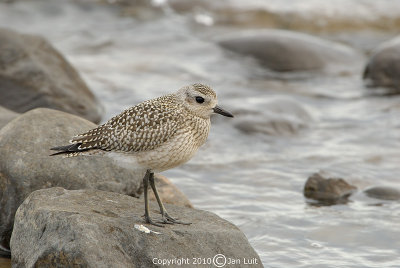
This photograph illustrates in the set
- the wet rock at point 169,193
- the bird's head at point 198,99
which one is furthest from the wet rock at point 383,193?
the bird's head at point 198,99

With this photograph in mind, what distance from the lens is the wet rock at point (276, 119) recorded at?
44.0 feet

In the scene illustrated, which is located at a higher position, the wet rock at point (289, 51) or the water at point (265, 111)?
the wet rock at point (289, 51)

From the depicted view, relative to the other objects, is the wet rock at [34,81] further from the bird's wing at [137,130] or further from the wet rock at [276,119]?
the bird's wing at [137,130]

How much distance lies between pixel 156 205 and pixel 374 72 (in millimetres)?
9829

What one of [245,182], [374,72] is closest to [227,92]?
[374,72]

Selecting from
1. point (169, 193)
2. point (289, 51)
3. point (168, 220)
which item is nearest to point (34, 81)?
point (169, 193)

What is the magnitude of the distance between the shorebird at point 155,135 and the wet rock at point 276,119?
19.3 feet

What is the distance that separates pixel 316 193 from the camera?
10555 mm

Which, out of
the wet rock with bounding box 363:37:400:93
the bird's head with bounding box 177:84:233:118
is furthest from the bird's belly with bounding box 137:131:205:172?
the wet rock with bounding box 363:37:400:93

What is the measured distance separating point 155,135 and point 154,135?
12 millimetres

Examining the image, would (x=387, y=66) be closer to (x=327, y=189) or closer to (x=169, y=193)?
(x=327, y=189)

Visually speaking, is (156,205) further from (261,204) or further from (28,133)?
(261,204)

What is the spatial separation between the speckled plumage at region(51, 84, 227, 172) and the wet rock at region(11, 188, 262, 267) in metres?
0.57

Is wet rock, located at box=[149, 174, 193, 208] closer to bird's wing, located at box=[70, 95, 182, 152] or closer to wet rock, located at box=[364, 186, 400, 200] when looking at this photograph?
bird's wing, located at box=[70, 95, 182, 152]
